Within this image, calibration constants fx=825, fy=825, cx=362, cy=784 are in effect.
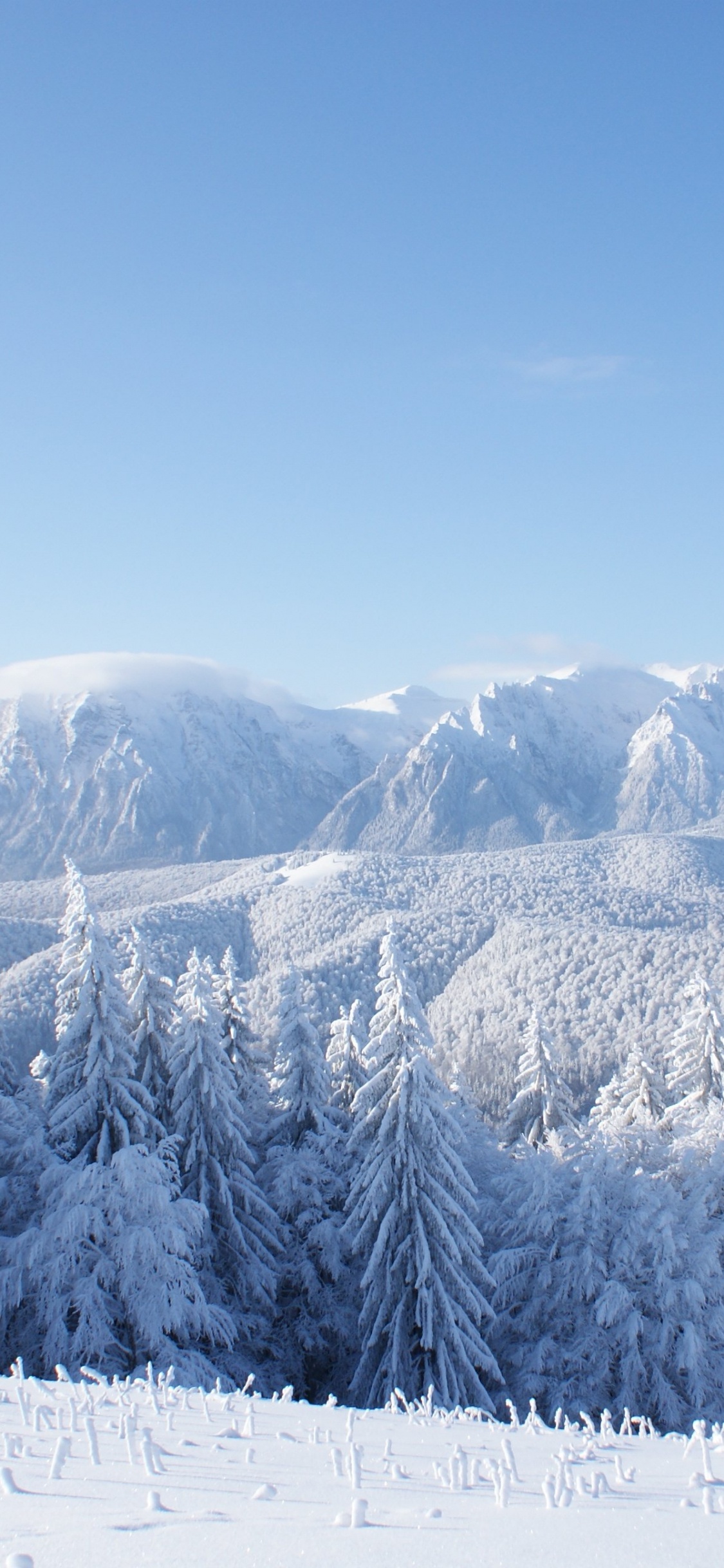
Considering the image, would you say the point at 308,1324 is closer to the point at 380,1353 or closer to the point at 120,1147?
the point at 380,1353

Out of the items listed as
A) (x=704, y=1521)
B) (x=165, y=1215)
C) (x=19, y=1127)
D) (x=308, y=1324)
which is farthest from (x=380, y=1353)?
(x=704, y=1521)

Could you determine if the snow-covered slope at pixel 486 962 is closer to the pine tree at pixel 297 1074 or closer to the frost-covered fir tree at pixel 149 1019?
the pine tree at pixel 297 1074

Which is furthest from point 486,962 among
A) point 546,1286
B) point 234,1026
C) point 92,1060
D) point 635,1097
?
point 92,1060

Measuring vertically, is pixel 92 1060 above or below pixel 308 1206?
above

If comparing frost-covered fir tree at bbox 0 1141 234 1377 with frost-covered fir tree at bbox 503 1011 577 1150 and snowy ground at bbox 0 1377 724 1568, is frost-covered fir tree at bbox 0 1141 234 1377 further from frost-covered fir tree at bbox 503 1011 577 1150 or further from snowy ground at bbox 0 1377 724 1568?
frost-covered fir tree at bbox 503 1011 577 1150

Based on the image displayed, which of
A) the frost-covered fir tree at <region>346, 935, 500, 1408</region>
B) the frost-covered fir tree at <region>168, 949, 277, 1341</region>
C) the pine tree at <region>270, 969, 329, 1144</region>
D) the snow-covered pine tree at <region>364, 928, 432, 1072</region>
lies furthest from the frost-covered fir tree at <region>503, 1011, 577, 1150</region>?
the snow-covered pine tree at <region>364, 928, 432, 1072</region>

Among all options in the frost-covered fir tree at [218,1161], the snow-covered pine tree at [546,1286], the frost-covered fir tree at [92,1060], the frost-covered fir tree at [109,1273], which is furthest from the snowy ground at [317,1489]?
the frost-covered fir tree at [218,1161]

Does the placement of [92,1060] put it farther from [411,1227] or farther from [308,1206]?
[308,1206]
